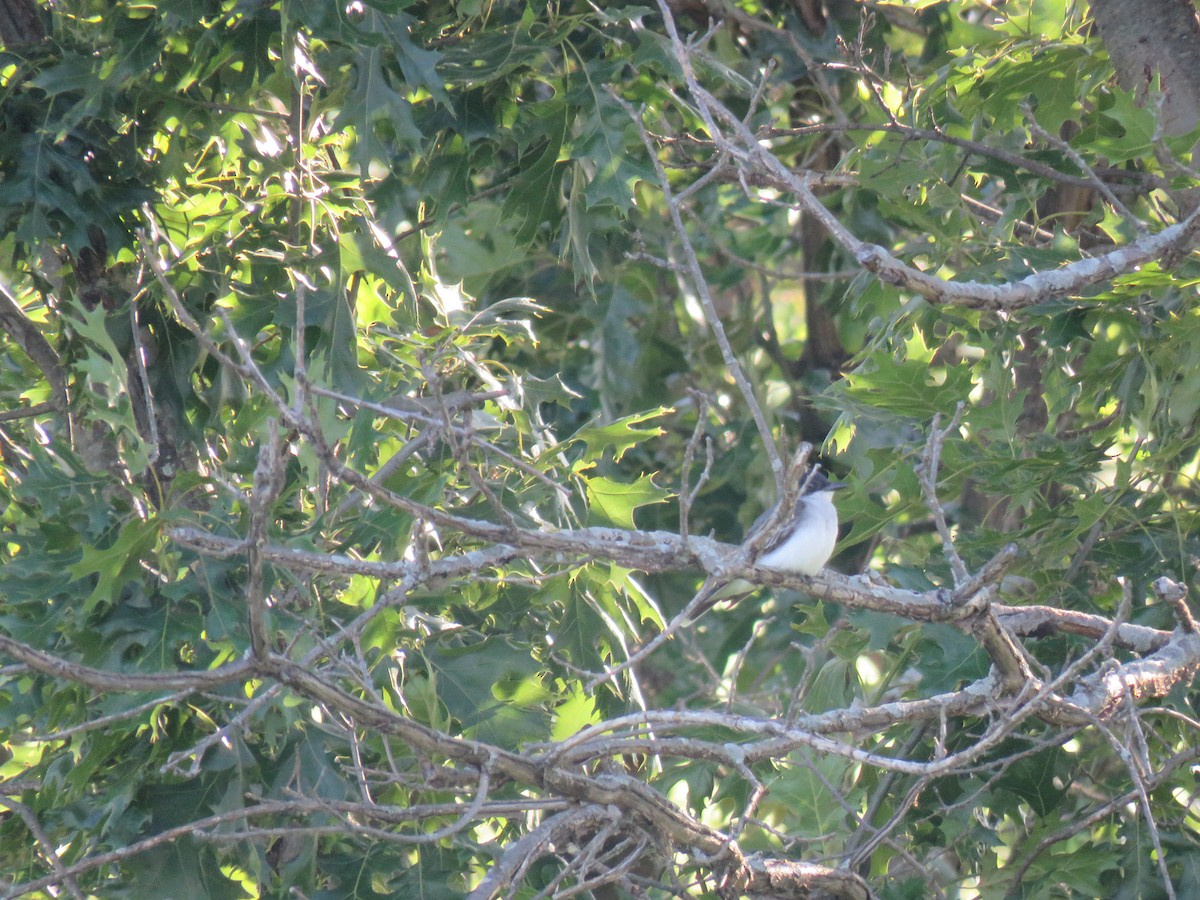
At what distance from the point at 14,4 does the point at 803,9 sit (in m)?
3.55

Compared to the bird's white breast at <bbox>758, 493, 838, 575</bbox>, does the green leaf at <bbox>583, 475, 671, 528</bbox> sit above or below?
above

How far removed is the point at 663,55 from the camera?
13.4 feet

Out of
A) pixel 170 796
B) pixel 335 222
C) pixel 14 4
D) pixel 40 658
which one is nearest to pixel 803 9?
pixel 335 222

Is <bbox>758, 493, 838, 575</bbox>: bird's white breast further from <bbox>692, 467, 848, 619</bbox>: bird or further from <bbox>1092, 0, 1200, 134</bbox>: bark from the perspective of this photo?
<bbox>1092, 0, 1200, 134</bbox>: bark

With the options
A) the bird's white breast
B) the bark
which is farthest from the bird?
the bark

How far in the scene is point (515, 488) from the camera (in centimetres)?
384

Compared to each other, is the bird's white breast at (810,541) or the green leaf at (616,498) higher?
the green leaf at (616,498)

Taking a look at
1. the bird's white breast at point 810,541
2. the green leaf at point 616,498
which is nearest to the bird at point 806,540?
the bird's white breast at point 810,541

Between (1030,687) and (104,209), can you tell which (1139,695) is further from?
(104,209)

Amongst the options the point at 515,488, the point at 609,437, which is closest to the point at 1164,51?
the point at 609,437

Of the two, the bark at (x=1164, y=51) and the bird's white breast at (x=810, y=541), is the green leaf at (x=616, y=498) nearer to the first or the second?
the bird's white breast at (x=810, y=541)

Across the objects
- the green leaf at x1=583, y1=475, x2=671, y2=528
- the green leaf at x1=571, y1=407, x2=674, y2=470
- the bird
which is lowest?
the bird

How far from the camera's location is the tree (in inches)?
113

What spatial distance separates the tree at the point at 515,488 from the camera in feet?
9.46
